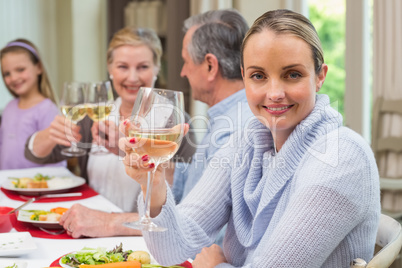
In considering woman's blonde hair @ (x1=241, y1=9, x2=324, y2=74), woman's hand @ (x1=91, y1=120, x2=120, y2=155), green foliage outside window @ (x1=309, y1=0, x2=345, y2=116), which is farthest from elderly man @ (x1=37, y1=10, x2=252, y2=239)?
green foliage outside window @ (x1=309, y1=0, x2=345, y2=116)

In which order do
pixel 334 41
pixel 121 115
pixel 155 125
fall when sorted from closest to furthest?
pixel 155 125
pixel 121 115
pixel 334 41

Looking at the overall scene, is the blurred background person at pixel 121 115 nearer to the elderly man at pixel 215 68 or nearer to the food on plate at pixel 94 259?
the elderly man at pixel 215 68

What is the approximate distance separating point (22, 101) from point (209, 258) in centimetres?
257

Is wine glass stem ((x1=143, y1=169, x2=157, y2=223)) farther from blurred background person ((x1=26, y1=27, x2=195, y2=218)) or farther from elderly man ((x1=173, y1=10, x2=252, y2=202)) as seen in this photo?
blurred background person ((x1=26, y1=27, x2=195, y2=218))

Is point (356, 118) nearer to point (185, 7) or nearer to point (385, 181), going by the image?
point (385, 181)

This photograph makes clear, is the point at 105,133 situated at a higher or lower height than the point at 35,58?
lower

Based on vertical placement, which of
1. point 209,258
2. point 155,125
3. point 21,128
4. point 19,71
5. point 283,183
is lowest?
point 209,258

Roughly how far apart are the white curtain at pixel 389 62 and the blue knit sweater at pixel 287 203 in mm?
1551

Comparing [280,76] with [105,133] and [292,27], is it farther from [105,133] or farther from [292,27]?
[105,133]

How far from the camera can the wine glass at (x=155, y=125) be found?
0.98 meters

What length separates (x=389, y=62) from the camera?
8.63 ft

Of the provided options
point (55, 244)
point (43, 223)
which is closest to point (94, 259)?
point (55, 244)

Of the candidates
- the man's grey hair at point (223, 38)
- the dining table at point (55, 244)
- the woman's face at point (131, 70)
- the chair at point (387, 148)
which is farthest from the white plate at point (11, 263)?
the chair at point (387, 148)

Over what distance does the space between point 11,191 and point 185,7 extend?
8.13 ft
